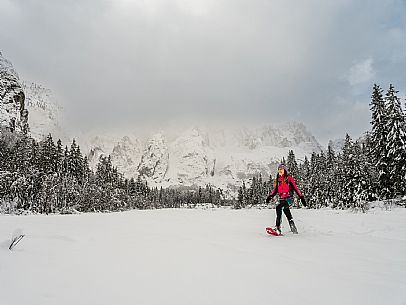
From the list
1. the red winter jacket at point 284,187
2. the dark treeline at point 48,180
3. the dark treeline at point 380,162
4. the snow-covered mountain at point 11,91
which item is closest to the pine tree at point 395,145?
the dark treeline at point 380,162

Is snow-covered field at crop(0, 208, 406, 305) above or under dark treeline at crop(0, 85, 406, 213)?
under

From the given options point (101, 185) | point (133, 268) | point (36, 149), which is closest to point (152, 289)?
point (133, 268)

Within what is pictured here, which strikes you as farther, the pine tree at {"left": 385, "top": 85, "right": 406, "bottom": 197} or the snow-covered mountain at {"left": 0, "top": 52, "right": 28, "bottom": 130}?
the snow-covered mountain at {"left": 0, "top": 52, "right": 28, "bottom": 130}

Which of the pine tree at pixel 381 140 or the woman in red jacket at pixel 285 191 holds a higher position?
the pine tree at pixel 381 140

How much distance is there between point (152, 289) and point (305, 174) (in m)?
70.5

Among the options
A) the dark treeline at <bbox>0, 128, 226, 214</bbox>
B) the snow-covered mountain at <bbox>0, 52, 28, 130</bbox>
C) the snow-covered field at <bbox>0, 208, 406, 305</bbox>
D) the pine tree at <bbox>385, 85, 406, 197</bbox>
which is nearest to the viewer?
the snow-covered field at <bbox>0, 208, 406, 305</bbox>

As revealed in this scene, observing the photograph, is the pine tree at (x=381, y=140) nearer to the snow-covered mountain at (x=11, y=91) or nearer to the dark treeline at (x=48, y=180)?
the dark treeline at (x=48, y=180)

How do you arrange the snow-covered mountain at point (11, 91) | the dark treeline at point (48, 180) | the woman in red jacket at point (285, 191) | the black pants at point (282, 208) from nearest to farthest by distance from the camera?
1. the black pants at point (282, 208)
2. the woman in red jacket at point (285, 191)
3. the dark treeline at point (48, 180)
4. the snow-covered mountain at point (11, 91)

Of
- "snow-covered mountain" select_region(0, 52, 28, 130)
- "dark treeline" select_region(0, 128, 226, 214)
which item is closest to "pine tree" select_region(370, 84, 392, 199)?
"dark treeline" select_region(0, 128, 226, 214)

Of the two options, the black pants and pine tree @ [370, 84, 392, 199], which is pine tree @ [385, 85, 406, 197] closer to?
pine tree @ [370, 84, 392, 199]

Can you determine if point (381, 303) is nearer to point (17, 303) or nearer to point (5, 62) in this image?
point (17, 303)

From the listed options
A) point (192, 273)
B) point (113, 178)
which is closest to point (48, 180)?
point (113, 178)

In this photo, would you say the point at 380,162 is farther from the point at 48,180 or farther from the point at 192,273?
the point at 48,180

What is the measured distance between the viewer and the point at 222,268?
3.49 m
